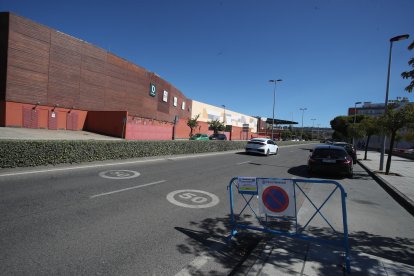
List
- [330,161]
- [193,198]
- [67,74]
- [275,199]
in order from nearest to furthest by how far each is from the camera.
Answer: [275,199] < [193,198] < [330,161] < [67,74]

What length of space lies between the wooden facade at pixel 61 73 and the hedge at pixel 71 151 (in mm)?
17575

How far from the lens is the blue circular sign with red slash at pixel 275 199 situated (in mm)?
→ 4320

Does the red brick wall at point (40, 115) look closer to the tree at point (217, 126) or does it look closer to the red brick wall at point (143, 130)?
the red brick wall at point (143, 130)

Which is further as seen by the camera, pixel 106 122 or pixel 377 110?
pixel 377 110

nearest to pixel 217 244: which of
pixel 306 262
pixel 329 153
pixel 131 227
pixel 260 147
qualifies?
pixel 306 262

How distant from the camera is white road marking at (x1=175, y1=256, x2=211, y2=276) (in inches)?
127

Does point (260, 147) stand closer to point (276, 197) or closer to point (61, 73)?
point (276, 197)

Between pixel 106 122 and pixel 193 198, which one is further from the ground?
pixel 106 122

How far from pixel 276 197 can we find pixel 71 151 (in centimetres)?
964

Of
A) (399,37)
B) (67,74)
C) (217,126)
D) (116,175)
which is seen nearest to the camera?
(116,175)

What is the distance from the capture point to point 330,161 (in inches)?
454

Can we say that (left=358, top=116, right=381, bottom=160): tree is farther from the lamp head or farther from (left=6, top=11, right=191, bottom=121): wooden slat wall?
(left=6, top=11, right=191, bottom=121): wooden slat wall

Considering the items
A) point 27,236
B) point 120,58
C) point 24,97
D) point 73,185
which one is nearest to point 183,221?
point 27,236

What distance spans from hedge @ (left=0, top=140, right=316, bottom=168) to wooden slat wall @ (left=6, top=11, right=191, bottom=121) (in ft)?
58.8
